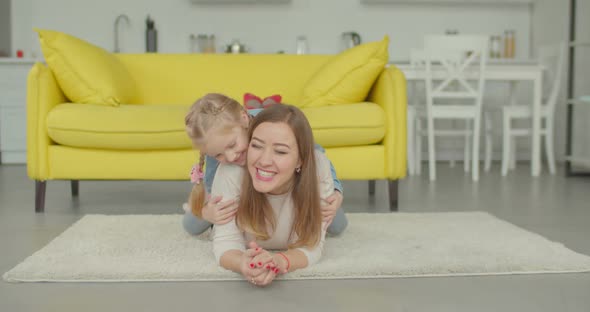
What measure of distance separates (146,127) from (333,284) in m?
1.36

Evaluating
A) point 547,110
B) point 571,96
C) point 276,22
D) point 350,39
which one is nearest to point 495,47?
point 547,110


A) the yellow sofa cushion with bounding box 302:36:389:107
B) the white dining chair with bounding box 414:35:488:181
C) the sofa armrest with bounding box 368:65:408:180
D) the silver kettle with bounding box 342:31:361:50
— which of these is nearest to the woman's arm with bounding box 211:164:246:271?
the sofa armrest with bounding box 368:65:408:180

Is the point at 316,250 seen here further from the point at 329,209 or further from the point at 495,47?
the point at 495,47

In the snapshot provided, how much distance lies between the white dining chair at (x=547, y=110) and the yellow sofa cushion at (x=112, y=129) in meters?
2.68

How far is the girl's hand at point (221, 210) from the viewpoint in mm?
1690

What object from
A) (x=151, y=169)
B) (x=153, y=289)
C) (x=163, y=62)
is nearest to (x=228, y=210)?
(x=153, y=289)

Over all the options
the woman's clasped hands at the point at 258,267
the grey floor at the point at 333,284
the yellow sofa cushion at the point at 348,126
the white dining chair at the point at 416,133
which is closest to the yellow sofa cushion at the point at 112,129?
the grey floor at the point at 333,284

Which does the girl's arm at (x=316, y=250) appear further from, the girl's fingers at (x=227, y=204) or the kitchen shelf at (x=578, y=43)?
the kitchen shelf at (x=578, y=43)

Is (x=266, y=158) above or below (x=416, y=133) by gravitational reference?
above

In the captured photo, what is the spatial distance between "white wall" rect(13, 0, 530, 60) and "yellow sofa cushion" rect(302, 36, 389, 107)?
275cm

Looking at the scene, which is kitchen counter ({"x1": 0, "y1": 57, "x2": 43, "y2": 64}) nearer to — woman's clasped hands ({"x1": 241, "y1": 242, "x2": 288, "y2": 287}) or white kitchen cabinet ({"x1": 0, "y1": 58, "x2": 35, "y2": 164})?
white kitchen cabinet ({"x1": 0, "y1": 58, "x2": 35, "y2": 164})

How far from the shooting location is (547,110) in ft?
15.2

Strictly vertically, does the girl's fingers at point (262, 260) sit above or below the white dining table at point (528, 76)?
below

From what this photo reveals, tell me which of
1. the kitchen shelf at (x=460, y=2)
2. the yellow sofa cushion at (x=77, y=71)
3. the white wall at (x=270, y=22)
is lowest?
the yellow sofa cushion at (x=77, y=71)
